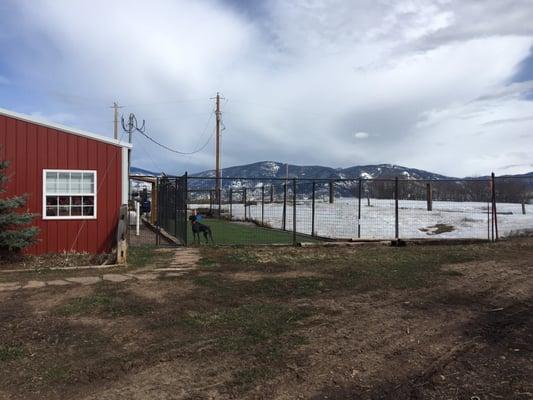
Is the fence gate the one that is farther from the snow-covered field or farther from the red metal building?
the snow-covered field

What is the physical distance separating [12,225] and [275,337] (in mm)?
7592

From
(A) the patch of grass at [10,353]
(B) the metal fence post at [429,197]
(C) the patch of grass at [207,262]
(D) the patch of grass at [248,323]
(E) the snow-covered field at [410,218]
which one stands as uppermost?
(B) the metal fence post at [429,197]

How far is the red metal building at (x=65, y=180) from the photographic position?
1088 cm

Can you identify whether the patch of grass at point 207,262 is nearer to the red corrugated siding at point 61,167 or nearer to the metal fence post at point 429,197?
the red corrugated siding at point 61,167

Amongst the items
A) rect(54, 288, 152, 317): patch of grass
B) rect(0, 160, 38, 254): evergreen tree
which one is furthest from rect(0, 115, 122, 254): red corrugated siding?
rect(54, 288, 152, 317): patch of grass

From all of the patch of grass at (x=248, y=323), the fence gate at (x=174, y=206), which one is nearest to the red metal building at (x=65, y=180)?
the fence gate at (x=174, y=206)

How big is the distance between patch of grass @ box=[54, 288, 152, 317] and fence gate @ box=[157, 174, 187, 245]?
5827mm

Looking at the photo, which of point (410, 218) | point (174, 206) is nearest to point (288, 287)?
point (174, 206)

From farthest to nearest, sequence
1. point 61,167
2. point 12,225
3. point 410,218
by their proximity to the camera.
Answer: point 410,218, point 61,167, point 12,225

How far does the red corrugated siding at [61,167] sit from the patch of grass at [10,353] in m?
6.78

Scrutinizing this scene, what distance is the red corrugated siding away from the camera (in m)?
10.9

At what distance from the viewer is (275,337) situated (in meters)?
5.04

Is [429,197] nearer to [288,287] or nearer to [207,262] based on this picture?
[207,262]


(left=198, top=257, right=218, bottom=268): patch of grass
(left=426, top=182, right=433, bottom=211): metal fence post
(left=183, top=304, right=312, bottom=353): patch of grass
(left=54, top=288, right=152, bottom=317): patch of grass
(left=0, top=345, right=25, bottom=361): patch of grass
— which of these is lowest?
(left=0, top=345, right=25, bottom=361): patch of grass
